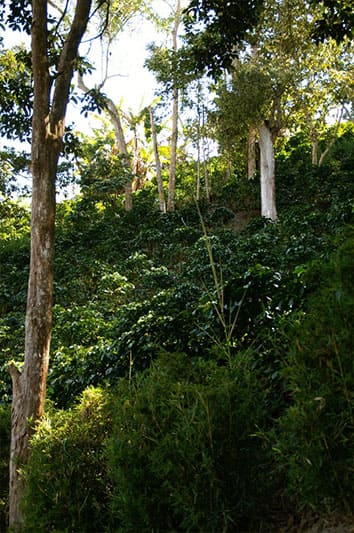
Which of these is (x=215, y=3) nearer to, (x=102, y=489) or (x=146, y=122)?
(x=102, y=489)

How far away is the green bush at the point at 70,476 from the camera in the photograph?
242 centimetres

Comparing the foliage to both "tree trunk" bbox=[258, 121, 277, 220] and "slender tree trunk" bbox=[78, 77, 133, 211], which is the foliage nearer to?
"tree trunk" bbox=[258, 121, 277, 220]

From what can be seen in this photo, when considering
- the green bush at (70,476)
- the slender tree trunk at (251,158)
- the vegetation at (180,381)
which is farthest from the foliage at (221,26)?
the slender tree trunk at (251,158)

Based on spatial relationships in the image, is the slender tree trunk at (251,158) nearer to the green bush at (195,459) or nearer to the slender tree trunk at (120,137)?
the slender tree trunk at (120,137)

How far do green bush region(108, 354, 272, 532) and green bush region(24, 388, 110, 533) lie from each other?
1.14ft

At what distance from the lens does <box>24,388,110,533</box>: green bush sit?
2422 millimetres

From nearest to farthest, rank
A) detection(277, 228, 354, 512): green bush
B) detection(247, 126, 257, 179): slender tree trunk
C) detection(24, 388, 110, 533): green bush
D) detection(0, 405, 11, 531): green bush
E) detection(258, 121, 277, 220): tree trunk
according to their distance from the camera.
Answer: detection(277, 228, 354, 512): green bush
detection(24, 388, 110, 533): green bush
detection(0, 405, 11, 531): green bush
detection(258, 121, 277, 220): tree trunk
detection(247, 126, 257, 179): slender tree trunk

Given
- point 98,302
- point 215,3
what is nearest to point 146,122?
point 98,302

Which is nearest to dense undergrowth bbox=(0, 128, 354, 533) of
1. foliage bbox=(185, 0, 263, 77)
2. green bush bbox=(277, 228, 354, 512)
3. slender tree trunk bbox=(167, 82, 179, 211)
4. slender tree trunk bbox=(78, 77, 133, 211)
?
green bush bbox=(277, 228, 354, 512)

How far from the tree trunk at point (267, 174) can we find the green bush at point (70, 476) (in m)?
11.0

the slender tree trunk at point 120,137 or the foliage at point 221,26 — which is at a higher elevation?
the slender tree trunk at point 120,137

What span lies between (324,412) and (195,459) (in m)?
0.57

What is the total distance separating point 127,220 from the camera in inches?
638

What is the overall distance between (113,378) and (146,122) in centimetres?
1777
